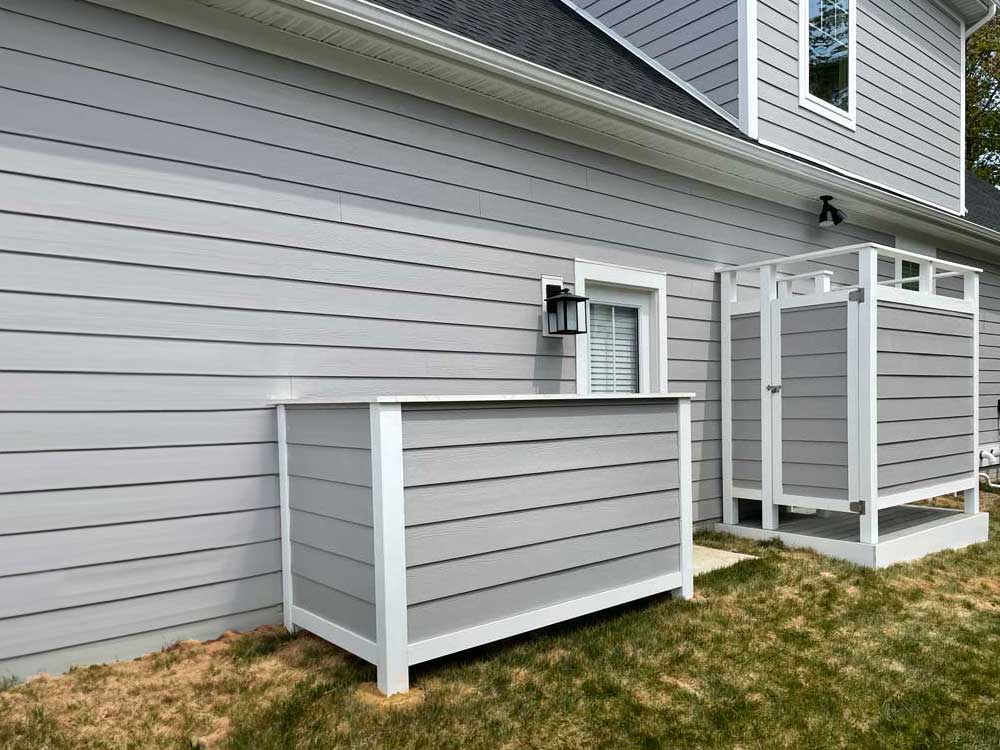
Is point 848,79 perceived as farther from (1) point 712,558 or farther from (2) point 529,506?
(2) point 529,506

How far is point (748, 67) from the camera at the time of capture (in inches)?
236

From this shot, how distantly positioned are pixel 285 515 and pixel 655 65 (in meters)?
5.43

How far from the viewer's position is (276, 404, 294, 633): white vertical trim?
3.44m

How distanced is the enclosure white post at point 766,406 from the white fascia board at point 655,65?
1583 mm

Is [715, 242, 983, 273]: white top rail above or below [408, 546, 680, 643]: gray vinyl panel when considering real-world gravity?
above

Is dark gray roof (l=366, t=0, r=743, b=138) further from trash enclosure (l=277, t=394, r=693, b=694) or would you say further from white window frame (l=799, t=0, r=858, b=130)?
trash enclosure (l=277, t=394, r=693, b=694)

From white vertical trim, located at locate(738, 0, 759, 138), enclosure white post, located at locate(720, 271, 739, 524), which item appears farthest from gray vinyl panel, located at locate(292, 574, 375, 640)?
white vertical trim, located at locate(738, 0, 759, 138)

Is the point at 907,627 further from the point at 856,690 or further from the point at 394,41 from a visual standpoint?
the point at 394,41

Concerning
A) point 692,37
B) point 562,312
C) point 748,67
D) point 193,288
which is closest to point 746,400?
point 562,312

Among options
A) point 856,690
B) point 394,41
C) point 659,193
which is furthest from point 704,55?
point 856,690

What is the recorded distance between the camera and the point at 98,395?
119 inches

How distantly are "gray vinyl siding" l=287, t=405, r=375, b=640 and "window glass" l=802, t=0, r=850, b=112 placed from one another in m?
5.60

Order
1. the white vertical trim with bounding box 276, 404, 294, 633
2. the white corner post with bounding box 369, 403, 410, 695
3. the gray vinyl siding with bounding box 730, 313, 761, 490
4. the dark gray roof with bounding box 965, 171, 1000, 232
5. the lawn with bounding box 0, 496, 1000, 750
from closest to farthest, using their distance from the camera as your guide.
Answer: the lawn with bounding box 0, 496, 1000, 750, the white corner post with bounding box 369, 403, 410, 695, the white vertical trim with bounding box 276, 404, 294, 633, the gray vinyl siding with bounding box 730, 313, 761, 490, the dark gray roof with bounding box 965, 171, 1000, 232

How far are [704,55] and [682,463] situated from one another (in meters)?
4.12
